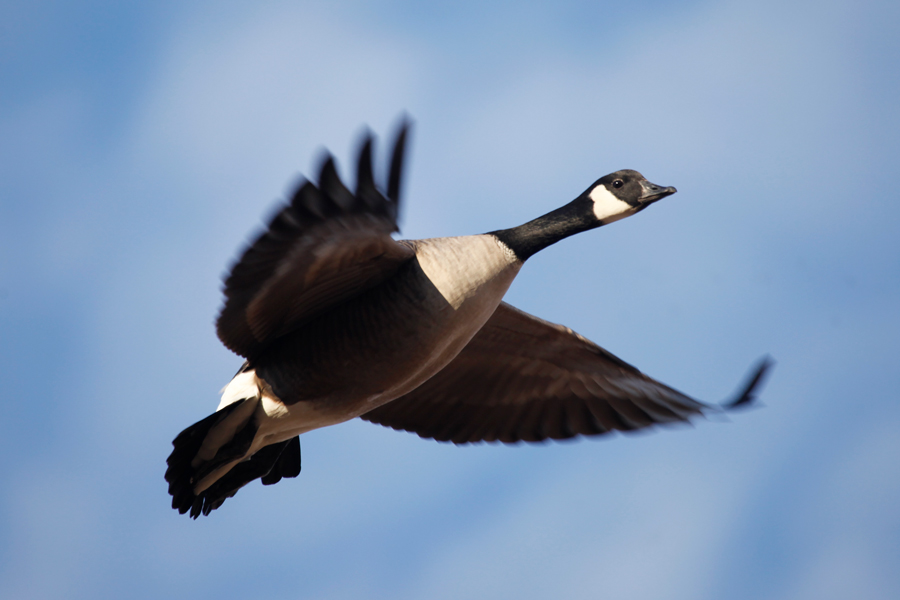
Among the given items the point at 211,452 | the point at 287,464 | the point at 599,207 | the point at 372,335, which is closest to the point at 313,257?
the point at 372,335

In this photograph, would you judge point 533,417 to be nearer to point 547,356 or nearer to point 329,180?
point 547,356

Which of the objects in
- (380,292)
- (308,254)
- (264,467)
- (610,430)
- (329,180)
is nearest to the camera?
(329,180)

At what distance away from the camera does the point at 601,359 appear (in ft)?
30.6

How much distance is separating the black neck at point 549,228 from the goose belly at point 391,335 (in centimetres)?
15

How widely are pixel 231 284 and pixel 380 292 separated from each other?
131 cm

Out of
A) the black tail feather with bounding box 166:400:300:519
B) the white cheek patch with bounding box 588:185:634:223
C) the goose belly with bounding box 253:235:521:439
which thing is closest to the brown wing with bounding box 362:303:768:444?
the black tail feather with bounding box 166:400:300:519

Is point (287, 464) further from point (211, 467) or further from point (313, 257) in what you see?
point (313, 257)

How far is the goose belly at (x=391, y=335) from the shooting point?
711cm

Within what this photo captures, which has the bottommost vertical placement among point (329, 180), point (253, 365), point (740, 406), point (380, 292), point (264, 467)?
point (264, 467)

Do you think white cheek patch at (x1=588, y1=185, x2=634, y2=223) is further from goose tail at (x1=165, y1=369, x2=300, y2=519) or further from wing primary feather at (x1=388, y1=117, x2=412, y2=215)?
goose tail at (x1=165, y1=369, x2=300, y2=519)

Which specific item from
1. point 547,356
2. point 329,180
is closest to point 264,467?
point 547,356

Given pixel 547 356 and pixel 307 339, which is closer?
pixel 307 339

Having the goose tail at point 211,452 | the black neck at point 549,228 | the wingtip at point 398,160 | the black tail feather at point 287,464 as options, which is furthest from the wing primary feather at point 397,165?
the black tail feather at point 287,464

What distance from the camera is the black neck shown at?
7.73 meters
